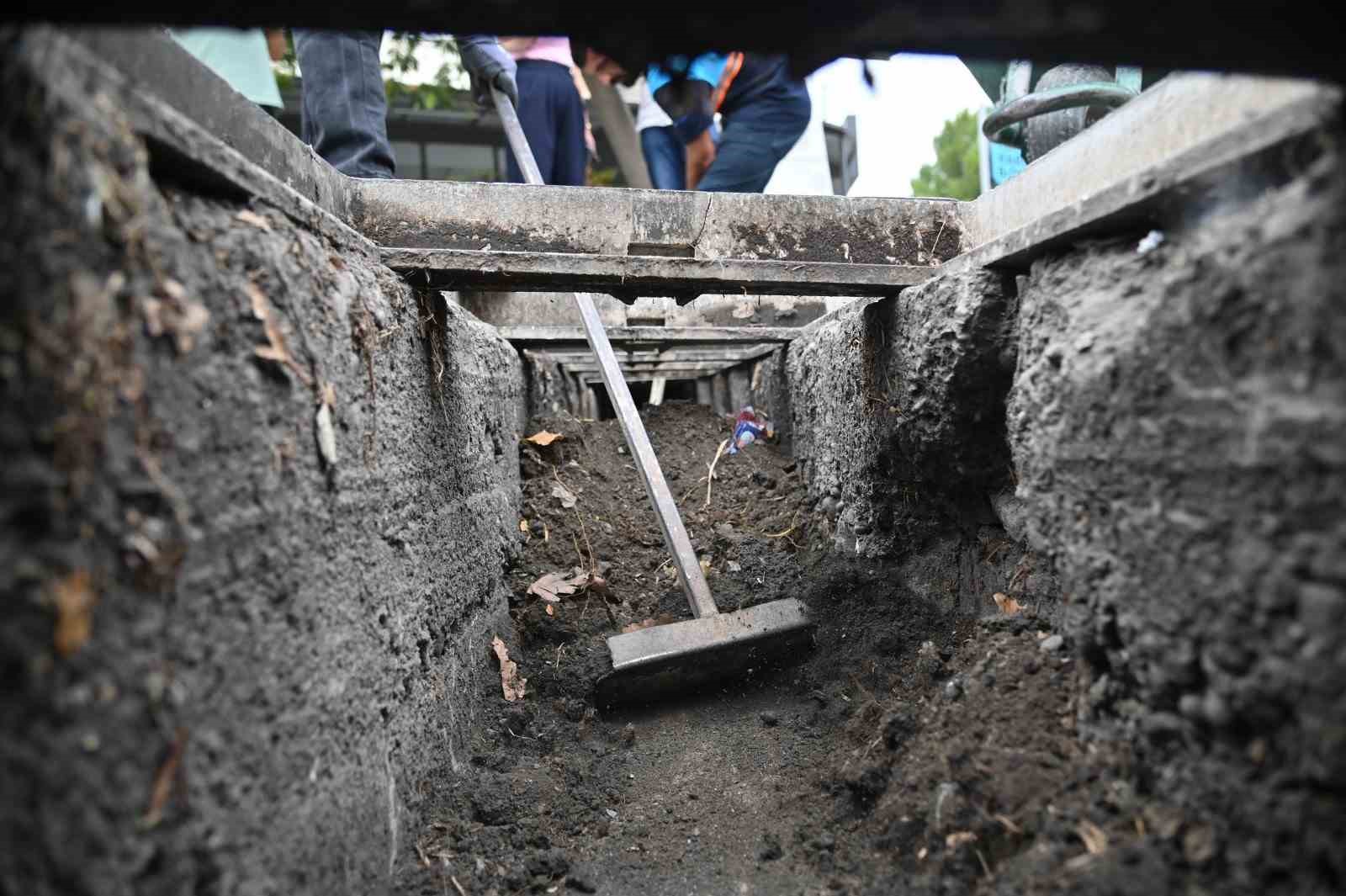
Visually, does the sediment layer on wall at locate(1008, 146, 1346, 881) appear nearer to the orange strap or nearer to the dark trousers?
the orange strap

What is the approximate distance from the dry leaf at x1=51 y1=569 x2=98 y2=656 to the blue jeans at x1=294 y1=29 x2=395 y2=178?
2.67m

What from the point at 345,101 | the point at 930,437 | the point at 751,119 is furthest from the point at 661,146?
the point at 930,437

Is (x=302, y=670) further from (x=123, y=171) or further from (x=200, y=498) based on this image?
(x=123, y=171)

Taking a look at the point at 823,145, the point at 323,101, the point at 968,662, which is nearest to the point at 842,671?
the point at 968,662

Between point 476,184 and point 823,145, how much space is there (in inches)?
304

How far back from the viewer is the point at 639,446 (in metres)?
3.53

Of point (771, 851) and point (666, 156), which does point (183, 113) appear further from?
point (666, 156)

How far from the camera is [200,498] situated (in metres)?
1.15

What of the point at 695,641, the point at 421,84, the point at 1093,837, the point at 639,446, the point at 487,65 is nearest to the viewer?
the point at 1093,837

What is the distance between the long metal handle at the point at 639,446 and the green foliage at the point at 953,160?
9.68 meters

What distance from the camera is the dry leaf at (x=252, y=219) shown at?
139 cm

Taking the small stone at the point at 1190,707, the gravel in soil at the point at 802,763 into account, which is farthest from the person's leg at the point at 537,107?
the small stone at the point at 1190,707

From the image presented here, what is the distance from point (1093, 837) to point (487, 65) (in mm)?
3922

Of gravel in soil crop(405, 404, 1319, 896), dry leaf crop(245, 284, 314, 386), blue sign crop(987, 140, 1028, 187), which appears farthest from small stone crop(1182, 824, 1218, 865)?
blue sign crop(987, 140, 1028, 187)
